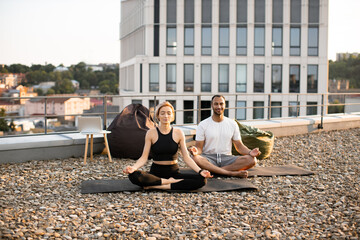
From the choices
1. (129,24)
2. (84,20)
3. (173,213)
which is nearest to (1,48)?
(84,20)

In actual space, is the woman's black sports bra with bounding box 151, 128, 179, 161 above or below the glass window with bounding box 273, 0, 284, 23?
below

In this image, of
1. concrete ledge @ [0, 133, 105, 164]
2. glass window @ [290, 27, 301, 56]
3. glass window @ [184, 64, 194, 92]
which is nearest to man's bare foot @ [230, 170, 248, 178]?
concrete ledge @ [0, 133, 105, 164]

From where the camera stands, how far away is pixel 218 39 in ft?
125

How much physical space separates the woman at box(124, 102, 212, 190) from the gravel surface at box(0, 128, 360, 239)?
0.53 feet

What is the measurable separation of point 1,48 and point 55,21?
11.1 meters

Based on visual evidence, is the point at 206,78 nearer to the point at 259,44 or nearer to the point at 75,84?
the point at 259,44

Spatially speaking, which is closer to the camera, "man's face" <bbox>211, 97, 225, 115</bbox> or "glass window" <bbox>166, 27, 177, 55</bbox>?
→ "man's face" <bbox>211, 97, 225, 115</bbox>

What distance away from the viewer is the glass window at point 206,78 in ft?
126

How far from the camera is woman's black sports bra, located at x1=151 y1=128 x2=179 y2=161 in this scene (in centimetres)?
636

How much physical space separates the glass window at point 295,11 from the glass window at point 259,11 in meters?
2.35

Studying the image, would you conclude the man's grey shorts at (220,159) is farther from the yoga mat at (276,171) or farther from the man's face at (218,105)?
the man's face at (218,105)

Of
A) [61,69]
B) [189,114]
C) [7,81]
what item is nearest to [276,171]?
[7,81]

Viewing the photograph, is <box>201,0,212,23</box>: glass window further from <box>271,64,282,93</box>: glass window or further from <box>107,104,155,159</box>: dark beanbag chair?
<box>107,104,155,159</box>: dark beanbag chair

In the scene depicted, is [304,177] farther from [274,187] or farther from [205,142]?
[205,142]
